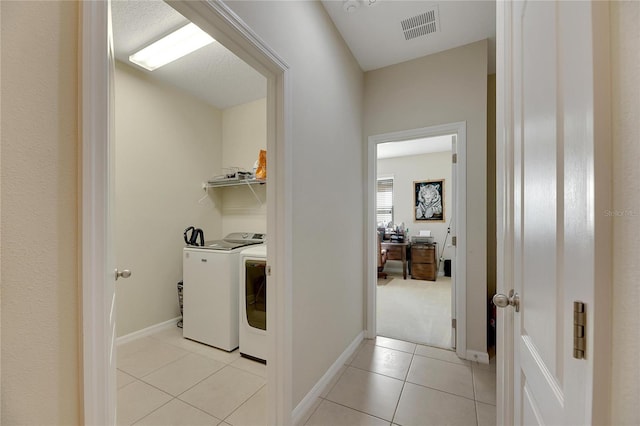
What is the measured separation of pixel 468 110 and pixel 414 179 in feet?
12.3

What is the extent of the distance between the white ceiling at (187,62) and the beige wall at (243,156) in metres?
0.17

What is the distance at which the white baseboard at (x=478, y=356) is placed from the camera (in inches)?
87.6

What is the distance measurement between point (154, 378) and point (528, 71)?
9.39 feet

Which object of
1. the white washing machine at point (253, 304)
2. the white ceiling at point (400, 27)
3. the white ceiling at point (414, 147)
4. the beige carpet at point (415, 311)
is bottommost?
the beige carpet at point (415, 311)

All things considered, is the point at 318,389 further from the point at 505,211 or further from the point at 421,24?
the point at 421,24

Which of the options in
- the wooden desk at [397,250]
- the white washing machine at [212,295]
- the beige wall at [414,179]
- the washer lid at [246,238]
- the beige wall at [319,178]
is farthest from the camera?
the beige wall at [414,179]

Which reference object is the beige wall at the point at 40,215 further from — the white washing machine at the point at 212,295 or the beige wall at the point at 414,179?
the beige wall at the point at 414,179

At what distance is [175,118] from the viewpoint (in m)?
3.03

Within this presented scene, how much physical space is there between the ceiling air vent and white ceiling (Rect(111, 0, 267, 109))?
1498mm

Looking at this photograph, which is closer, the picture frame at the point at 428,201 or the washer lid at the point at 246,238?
the washer lid at the point at 246,238

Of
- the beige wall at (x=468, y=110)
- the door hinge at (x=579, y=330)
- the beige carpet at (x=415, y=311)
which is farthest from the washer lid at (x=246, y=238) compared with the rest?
the door hinge at (x=579, y=330)

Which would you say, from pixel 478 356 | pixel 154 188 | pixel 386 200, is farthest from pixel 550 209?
pixel 386 200

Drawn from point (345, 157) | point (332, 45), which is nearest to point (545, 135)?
point (345, 157)

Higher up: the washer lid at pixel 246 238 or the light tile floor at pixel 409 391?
the washer lid at pixel 246 238
